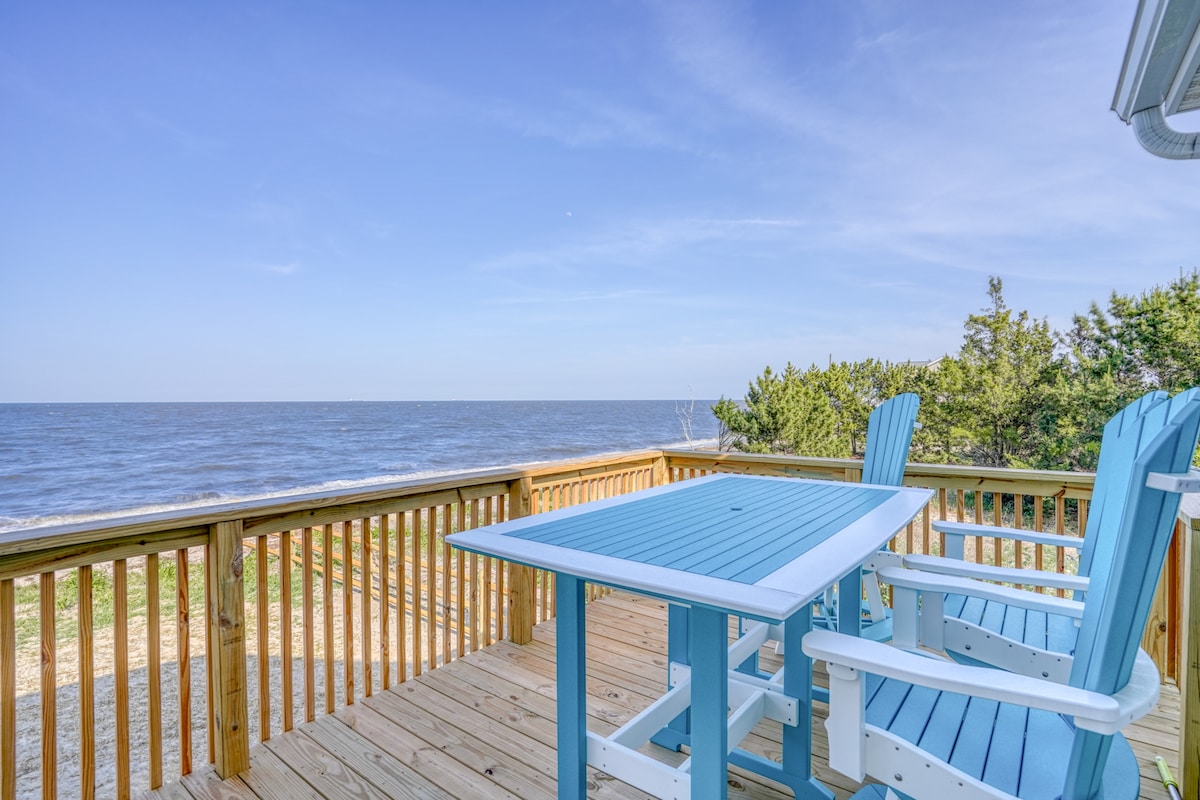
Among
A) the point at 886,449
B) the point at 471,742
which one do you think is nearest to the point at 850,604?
the point at 886,449

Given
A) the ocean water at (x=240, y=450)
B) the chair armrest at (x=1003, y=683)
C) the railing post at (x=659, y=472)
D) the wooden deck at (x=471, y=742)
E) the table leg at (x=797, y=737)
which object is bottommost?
the ocean water at (x=240, y=450)

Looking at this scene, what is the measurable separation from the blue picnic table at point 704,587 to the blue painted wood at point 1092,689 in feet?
1.03

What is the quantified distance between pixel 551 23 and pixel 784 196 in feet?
19.1

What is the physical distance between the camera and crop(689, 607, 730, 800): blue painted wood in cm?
125

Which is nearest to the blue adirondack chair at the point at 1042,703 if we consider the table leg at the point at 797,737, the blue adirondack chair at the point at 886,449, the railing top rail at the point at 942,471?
the table leg at the point at 797,737

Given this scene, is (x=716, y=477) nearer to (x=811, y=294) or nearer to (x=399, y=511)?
(x=399, y=511)

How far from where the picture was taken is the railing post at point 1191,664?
150 cm

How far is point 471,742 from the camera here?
2035 millimetres

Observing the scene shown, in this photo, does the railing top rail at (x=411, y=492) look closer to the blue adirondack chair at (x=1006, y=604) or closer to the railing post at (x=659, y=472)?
the railing post at (x=659, y=472)

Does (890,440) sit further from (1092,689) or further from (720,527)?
(1092,689)

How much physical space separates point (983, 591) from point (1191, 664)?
78 centimetres

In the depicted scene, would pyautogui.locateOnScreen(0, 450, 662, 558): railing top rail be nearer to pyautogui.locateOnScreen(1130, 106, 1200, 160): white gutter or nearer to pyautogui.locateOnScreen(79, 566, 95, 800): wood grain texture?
pyautogui.locateOnScreen(79, 566, 95, 800): wood grain texture

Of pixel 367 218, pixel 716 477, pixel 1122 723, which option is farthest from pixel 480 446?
pixel 1122 723

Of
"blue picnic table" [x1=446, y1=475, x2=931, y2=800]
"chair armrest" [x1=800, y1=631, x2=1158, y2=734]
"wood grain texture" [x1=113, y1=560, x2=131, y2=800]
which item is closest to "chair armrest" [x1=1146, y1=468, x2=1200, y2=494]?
"chair armrest" [x1=800, y1=631, x2=1158, y2=734]
